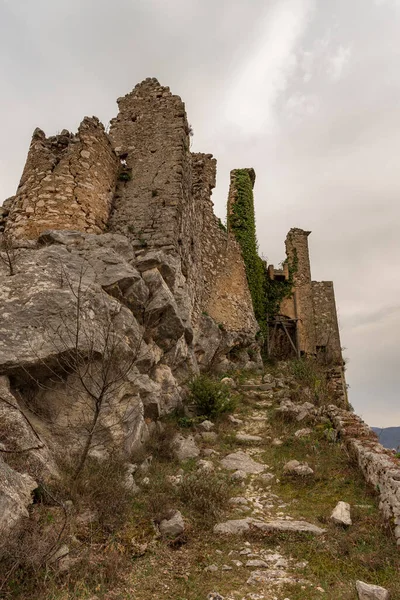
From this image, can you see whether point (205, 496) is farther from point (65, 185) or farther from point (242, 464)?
point (65, 185)

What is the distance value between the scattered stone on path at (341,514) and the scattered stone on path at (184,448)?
2305 millimetres

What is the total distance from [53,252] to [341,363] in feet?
48.3

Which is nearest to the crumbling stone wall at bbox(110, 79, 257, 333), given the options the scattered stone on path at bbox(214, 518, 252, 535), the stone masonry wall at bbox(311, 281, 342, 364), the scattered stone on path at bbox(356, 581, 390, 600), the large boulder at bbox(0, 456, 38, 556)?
the scattered stone on path at bbox(214, 518, 252, 535)

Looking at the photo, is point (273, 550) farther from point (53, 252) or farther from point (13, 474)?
point (53, 252)

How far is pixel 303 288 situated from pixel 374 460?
14.5 metres

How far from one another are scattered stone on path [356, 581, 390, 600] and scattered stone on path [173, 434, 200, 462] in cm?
324

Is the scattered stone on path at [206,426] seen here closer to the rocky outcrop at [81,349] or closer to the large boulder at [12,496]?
the rocky outcrop at [81,349]

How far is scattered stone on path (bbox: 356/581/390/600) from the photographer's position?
113 inches

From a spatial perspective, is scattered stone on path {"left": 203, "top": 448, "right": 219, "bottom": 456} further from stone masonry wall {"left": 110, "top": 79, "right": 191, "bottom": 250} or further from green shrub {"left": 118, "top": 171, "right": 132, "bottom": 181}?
green shrub {"left": 118, "top": 171, "right": 132, "bottom": 181}

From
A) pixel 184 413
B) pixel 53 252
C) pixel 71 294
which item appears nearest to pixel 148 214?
pixel 53 252

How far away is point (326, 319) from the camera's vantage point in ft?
61.3

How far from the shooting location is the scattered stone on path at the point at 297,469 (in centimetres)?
536

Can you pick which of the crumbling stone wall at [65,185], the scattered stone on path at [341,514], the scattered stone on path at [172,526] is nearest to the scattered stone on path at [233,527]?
the scattered stone on path at [172,526]

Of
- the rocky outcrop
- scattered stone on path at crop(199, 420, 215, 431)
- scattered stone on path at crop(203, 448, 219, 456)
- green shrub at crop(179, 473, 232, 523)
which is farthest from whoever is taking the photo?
scattered stone on path at crop(199, 420, 215, 431)
